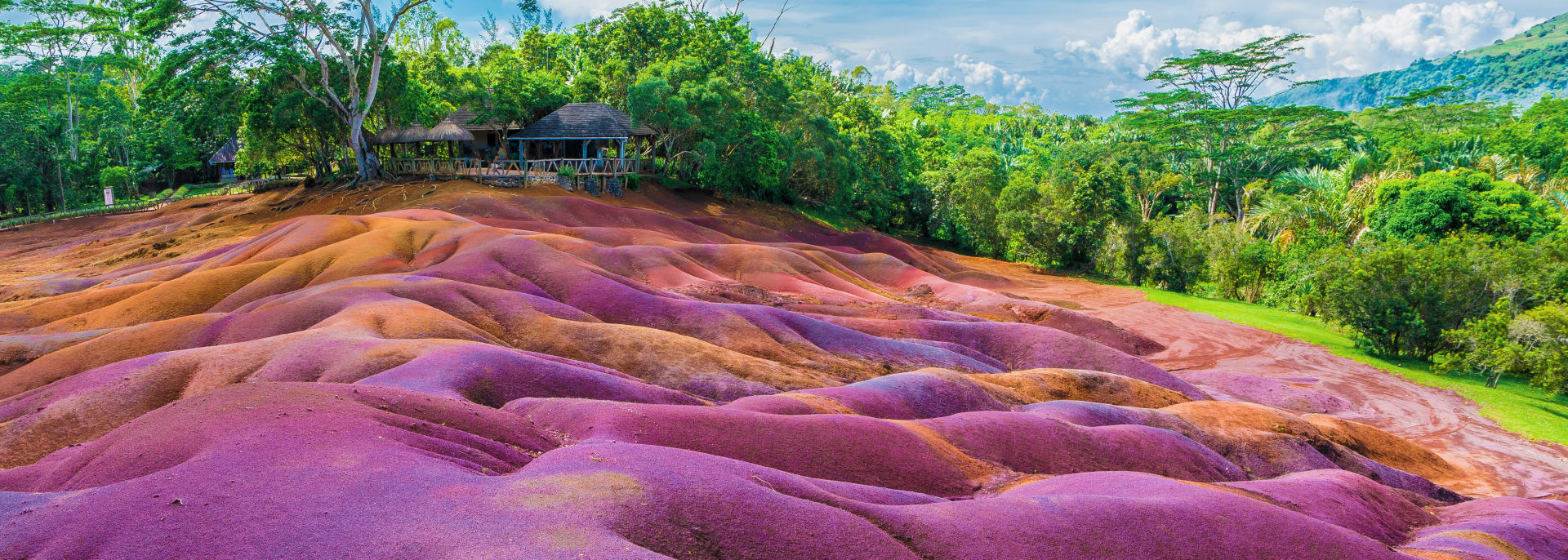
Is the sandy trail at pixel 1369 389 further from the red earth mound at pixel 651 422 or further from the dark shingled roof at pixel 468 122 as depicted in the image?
the dark shingled roof at pixel 468 122

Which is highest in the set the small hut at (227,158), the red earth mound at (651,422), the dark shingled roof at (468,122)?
the dark shingled roof at (468,122)

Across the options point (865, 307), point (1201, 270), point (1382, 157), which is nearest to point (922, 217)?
point (1201, 270)

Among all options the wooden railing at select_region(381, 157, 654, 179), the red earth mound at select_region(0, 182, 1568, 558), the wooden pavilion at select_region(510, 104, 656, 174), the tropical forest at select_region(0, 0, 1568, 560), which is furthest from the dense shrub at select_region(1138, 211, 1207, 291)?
the wooden railing at select_region(381, 157, 654, 179)

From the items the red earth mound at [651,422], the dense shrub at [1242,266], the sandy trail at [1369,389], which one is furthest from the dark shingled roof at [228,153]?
the dense shrub at [1242,266]

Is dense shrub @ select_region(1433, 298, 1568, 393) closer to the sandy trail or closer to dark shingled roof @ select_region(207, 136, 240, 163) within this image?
the sandy trail

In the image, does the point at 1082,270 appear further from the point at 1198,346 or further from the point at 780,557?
the point at 780,557

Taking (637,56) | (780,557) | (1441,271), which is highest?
(637,56)
